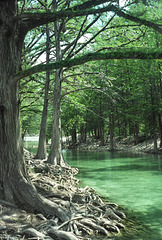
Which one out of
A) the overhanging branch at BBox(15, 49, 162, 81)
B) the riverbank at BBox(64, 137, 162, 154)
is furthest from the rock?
the riverbank at BBox(64, 137, 162, 154)

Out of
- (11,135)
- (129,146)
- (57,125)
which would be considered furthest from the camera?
(129,146)

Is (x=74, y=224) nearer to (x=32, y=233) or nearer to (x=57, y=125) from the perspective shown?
(x=32, y=233)

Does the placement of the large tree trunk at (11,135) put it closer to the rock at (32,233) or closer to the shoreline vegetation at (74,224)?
the shoreline vegetation at (74,224)

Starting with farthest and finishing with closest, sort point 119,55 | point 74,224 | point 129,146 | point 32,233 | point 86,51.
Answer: point 129,146, point 86,51, point 74,224, point 119,55, point 32,233

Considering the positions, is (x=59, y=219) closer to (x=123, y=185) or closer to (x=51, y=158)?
(x=123, y=185)

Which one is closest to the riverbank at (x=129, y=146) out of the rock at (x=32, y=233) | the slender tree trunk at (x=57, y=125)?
the slender tree trunk at (x=57, y=125)

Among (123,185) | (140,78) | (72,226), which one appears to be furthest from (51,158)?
(140,78)

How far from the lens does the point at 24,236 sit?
4.79 metres

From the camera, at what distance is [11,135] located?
6352 millimetres

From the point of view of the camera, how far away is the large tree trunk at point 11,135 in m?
6.17

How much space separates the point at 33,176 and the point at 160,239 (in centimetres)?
537

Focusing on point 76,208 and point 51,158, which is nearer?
point 76,208

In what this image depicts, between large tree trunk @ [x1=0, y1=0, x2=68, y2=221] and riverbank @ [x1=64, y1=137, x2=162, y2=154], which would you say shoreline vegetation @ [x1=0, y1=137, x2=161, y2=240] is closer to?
large tree trunk @ [x1=0, y1=0, x2=68, y2=221]

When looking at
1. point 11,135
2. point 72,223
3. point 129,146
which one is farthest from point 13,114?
point 129,146
